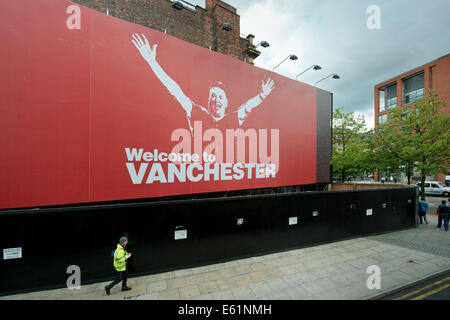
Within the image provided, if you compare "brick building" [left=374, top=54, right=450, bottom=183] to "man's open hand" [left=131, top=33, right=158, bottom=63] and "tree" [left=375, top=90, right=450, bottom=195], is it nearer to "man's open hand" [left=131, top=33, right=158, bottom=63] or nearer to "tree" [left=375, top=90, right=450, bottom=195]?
"tree" [left=375, top=90, right=450, bottom=195]

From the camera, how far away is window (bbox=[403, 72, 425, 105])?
35531 millimetres

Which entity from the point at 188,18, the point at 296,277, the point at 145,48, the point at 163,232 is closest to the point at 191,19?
the point at 188,18

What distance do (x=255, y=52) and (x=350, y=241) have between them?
48.2 ft

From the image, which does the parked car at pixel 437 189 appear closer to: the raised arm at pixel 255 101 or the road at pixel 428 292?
the road at pixel 428 292

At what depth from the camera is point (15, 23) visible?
18.3 ft

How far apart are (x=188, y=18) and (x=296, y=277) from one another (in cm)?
1528

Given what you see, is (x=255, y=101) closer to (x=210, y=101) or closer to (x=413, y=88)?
(x=210, y=101)

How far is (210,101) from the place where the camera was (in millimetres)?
8891

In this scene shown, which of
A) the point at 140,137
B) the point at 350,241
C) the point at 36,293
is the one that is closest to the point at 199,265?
the point at 36,293

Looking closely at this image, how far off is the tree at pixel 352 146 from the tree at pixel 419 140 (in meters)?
1.07

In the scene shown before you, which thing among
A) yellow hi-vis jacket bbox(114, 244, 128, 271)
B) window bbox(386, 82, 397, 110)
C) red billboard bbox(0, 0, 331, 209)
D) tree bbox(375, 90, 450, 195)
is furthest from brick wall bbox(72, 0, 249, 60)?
window bbox(386, 82, 397, 110)

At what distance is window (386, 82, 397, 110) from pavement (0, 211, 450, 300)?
4573 centimetres
